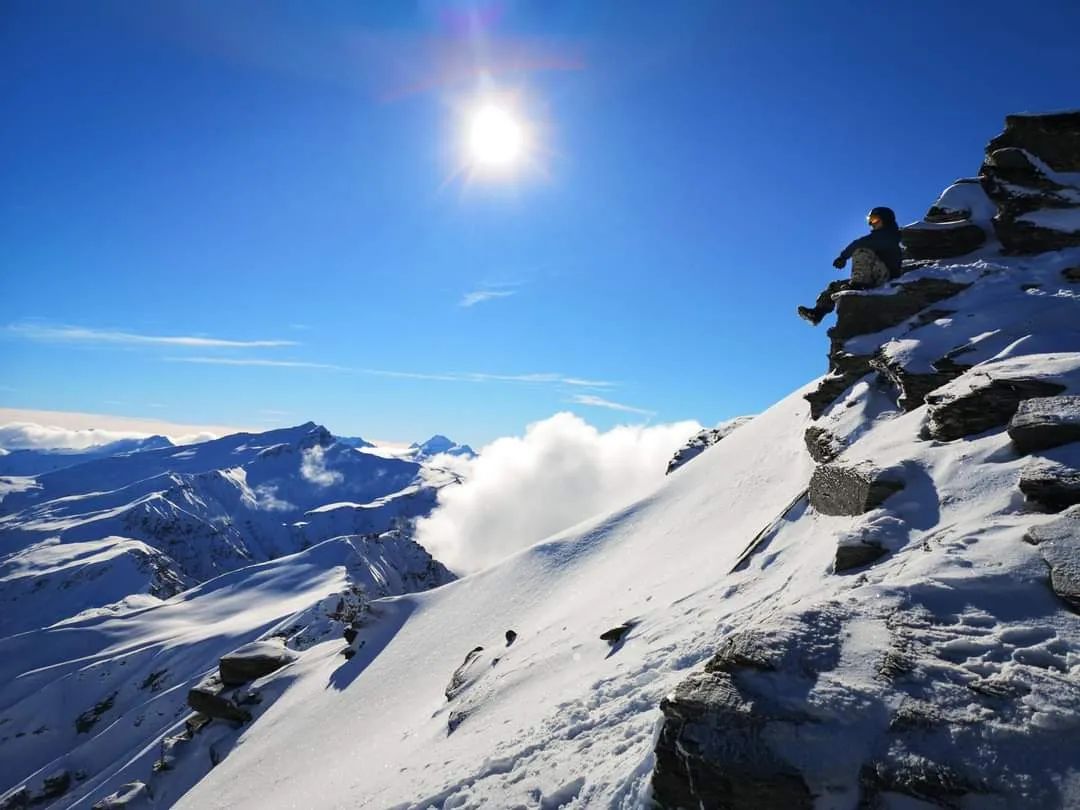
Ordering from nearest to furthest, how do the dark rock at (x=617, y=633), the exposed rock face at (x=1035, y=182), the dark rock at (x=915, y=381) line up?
the dark rock at (x=617, y=633) < the dark rock at (x=915, y=381) < the exposed rock face at (x=1035, y=182)

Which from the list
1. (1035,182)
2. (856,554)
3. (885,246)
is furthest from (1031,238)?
(856,554)

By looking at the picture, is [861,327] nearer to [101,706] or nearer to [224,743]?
[224,743]

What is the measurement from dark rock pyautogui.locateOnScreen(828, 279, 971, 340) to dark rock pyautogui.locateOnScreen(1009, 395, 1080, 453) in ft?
40.6

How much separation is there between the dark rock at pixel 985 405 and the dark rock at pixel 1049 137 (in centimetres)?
1965

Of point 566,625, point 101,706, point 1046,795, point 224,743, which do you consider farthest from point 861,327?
point 101,706

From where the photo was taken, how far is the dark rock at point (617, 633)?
15.5 metres

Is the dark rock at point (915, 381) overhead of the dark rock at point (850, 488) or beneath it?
overhead

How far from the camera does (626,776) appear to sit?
8.41 metres

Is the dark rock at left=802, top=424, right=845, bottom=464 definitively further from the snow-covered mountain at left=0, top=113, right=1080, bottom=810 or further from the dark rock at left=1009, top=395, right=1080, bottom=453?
the dark rock at left=1009, top=395, right=1080, bottom=453

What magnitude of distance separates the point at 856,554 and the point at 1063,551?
3.11 m

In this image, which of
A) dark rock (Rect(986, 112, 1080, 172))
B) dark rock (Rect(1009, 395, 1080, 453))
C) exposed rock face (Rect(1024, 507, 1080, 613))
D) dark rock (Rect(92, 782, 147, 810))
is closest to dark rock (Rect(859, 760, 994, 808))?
exposed rock face (Rect(1024, 507, 1080, 613))

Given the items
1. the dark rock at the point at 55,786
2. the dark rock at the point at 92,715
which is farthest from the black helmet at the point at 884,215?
the dark rock at the point at 92,715

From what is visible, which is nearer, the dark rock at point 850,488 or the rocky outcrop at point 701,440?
the dark rock at point 850,488

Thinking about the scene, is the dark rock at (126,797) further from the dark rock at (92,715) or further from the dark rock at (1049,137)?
the dark rock at (92,715)
